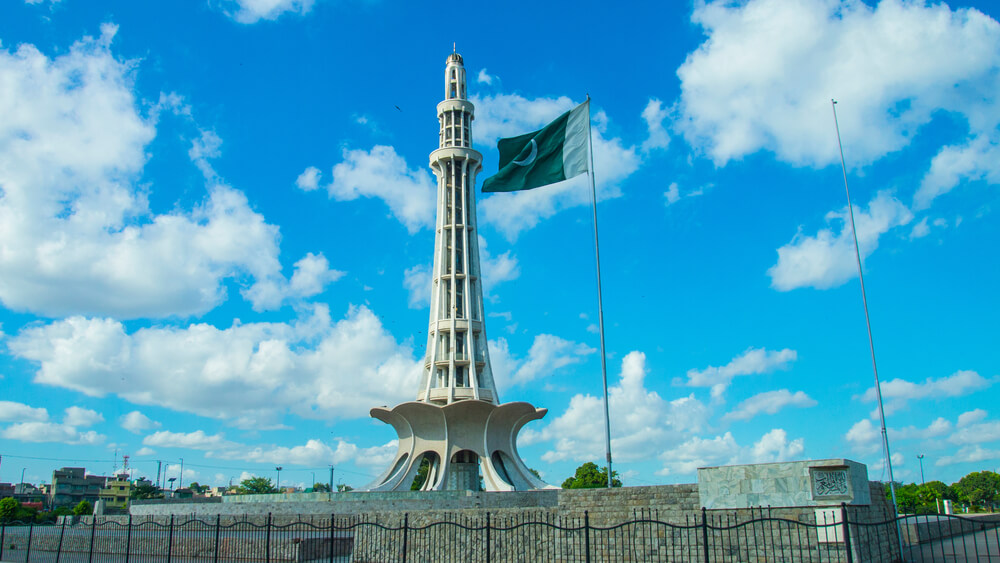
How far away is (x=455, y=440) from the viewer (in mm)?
38375

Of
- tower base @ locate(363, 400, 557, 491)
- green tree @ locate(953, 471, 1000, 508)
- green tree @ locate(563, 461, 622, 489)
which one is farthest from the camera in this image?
green tree @ locate(953, 471, 1000, 508)

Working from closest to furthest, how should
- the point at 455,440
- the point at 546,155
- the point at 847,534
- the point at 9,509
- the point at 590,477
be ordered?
1. the point at 847,534
2. the point at 546,155
3. the point at 455,440
4. the point at 9,509
5. the point at 590,477

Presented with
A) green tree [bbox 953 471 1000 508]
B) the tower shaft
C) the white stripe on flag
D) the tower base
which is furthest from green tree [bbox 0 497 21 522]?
green tree [bbox 953 471 1000 508]

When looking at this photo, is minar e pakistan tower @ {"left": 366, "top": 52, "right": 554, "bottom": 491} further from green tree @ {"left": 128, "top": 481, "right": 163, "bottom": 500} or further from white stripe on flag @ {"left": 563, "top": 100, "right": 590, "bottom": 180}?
green tree @ {"left": 128, "top": 481, "right": 163, "bottom": 500}

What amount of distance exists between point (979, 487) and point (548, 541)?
102 m

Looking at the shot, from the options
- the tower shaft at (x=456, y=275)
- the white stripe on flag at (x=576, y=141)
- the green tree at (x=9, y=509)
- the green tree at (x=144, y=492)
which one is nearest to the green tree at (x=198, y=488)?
the green tree at (x=144, y=492)

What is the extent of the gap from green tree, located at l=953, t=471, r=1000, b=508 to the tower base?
225 feet

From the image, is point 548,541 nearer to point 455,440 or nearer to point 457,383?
point 455,440

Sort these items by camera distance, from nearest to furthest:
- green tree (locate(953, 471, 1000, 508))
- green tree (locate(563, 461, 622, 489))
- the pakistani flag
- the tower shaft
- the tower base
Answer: the pakistani flag → the tower base → the tower shaft → green tree (locate(563, 461, 622, 489)) → green tree (locate(953, 471, 1000, 508))

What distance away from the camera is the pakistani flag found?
66.5 feet

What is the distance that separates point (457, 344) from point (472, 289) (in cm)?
327

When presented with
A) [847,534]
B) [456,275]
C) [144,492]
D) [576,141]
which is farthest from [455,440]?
[144,492]

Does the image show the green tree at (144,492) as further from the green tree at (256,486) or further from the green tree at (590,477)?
the green tree at (590,477)

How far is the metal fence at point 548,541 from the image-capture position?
12539 mm
